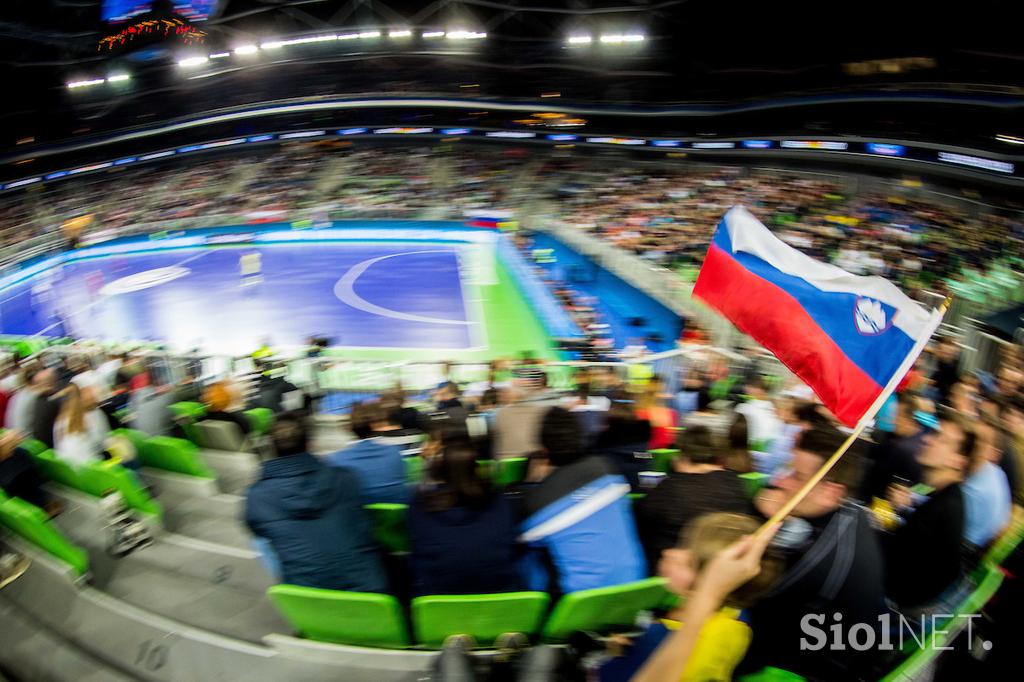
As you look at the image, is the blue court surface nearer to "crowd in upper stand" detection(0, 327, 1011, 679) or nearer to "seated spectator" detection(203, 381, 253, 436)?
"seated spectator" detection(203, 381, 253, 436)

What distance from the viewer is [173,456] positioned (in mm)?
4848

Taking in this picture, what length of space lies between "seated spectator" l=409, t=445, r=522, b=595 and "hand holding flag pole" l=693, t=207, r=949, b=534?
1384 mm

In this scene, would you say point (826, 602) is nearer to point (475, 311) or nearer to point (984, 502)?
point (984, 502)

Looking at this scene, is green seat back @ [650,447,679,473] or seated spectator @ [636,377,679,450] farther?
seated spectator @ [636,377,679,450]

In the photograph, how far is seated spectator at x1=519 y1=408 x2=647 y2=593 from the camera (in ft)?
8.82

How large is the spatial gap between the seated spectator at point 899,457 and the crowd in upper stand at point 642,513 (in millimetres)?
15

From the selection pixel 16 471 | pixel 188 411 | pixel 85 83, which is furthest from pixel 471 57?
pixel 16 471

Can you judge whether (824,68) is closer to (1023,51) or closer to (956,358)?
(1023,51)

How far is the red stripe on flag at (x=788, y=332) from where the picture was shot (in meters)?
3.11

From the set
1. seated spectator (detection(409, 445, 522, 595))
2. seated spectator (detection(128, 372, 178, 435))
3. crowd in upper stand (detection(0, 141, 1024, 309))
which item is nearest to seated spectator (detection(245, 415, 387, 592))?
seated spectator (detection(409, 445, 522, 595))

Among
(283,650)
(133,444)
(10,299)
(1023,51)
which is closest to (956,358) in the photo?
(283,650)

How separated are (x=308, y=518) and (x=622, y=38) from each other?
49022 millimetres

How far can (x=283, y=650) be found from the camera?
2.96 m

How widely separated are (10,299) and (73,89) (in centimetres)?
3206
